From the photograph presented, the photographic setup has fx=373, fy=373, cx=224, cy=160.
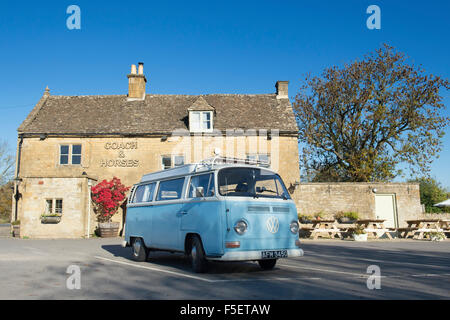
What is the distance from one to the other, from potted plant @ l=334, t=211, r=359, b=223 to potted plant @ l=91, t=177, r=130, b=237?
1280 centimetres

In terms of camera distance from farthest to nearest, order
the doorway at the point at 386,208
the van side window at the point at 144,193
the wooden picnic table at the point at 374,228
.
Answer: the doorway at the point at 386,208
the wooden picnic table at the point at 374,228
the van side window at the point at 144,193

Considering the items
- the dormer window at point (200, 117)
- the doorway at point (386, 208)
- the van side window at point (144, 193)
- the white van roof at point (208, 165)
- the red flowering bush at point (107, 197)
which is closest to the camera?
the white van roof at point (208, 165)

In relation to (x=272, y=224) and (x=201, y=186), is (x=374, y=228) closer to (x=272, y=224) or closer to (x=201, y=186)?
(x=272, y=224)

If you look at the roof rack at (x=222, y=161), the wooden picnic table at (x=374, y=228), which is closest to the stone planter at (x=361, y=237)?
the wooden picnic table at (x=374, y=228)

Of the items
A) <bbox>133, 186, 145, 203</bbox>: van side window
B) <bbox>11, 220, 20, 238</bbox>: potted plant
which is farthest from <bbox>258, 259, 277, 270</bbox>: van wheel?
<bbox>11, 220, 20, 238</bbox>: potted plant

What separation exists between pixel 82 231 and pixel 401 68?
1030 inches

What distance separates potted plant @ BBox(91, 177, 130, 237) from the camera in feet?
71.2

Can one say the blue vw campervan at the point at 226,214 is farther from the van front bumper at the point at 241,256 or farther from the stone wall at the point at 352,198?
the stone wall at the point at 352,198

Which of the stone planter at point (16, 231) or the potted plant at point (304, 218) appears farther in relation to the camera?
the stone planter at point (16, 231)

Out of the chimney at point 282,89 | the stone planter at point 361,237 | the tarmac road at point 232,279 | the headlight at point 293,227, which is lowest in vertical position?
the stone planter at point 361,237

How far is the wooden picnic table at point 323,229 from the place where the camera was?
741 inches

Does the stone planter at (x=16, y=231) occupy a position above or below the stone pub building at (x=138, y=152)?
below
